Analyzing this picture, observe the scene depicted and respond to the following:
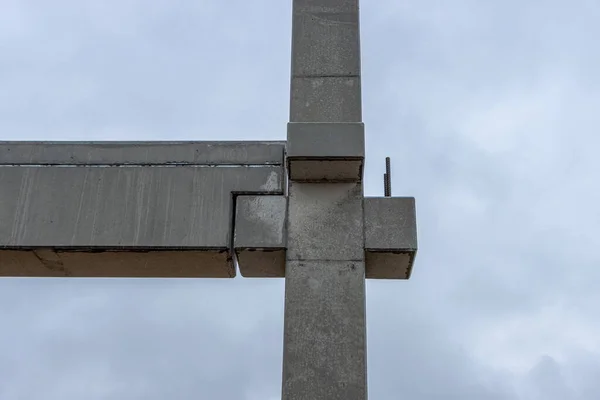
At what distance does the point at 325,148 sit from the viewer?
7.06 meters

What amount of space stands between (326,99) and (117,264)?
2.69 metres

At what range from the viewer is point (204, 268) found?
7.67m

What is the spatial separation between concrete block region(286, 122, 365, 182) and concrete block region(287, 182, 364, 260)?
0.19 m

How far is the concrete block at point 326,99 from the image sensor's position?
7559 millimetres

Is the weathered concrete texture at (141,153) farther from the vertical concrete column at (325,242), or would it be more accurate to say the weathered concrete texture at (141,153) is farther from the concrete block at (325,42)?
the concrete block at (325,42)

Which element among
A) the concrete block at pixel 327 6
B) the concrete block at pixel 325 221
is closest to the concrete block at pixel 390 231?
the concrete block at pixel 325 221

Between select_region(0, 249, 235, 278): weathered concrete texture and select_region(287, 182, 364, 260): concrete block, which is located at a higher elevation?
select_region(287, 182, 364, 260): concrete block

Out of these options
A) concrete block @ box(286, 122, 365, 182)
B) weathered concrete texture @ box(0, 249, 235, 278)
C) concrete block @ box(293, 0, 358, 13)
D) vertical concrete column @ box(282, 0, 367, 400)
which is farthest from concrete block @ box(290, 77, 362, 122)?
weathered concrete texture @ box(0, 249, 235, 278)

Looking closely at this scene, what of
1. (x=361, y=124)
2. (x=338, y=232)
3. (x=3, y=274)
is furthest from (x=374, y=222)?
(x=3, y=274)

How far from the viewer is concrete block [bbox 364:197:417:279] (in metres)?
7.09

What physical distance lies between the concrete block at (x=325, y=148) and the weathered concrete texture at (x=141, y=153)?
0.45 metres

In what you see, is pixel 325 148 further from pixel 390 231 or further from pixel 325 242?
pixel 390 231

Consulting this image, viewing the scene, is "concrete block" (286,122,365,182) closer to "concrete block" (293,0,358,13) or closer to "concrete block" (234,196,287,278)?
"concrete block" (234,196,287,278)

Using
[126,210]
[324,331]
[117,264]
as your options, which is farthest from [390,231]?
[117,264]
